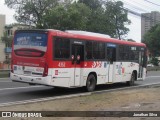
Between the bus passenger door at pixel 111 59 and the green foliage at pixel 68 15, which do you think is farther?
the green foliage at pixel 68 15

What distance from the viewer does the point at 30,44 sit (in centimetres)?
1739

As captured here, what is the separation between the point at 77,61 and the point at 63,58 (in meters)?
1.22

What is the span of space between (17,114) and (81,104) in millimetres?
4510

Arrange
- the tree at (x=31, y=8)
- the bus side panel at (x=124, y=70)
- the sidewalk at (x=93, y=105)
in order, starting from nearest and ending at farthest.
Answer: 1. the sidewalk at (x=93, y=105)
2. the bus side panel at (x=124, y=70)
3. the tree at (x=31, y=8)

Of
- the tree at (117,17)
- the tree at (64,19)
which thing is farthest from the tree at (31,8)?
the tree at (117,17)

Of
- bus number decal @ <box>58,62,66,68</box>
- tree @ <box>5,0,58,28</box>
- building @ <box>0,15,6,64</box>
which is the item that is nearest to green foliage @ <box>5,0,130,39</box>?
tree @ <box>5,0,58,28</box>

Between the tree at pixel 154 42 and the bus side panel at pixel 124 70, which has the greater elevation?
the tree at pixel 154 42

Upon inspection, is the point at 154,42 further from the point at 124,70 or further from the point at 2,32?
the point at 124,70

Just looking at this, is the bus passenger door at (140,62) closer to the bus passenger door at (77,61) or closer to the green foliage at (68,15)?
the bus passenger door at (77,61)

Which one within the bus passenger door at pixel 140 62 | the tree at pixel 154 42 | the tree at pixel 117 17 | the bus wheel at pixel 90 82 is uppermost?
→ the tree at pixel 117 17

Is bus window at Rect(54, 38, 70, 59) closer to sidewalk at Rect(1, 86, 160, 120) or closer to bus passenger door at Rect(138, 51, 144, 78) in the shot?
sidewalk at Rect(1, 86, 160, 120)

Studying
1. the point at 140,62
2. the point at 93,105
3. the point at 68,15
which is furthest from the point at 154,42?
the point at 93,105

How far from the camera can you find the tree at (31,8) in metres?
50.4

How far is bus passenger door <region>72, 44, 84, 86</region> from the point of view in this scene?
18.5 metres
